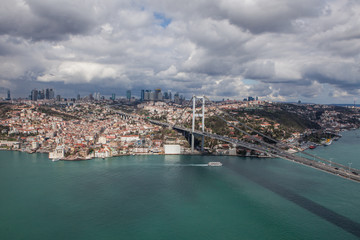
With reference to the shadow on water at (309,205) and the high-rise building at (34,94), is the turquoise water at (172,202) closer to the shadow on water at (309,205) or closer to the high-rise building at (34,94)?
the shadow on water at (309,205)

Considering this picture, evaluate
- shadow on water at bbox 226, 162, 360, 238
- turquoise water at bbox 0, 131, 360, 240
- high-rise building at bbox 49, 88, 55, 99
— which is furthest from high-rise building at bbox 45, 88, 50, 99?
shadow on water at bbox 226, 162, 360, 238

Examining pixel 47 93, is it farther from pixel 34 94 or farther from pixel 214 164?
pixel 214 164

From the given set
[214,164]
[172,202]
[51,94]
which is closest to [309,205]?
[172,202]

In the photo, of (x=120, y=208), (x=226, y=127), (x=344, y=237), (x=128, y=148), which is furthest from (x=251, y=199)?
(x=226, y=127)

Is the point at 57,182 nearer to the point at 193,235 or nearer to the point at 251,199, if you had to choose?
the point at 193,235

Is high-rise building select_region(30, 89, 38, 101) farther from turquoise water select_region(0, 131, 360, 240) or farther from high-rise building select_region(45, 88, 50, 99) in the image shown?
turquoise water select_region(0, 131, 360, 240)

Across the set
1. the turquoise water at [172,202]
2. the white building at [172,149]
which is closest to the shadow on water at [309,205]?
the turquoise water at [172,202]
